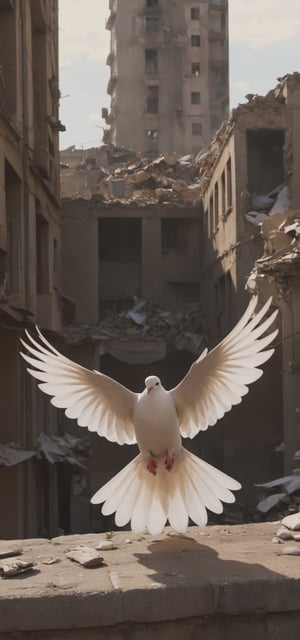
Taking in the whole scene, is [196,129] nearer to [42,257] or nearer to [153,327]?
[153,327]

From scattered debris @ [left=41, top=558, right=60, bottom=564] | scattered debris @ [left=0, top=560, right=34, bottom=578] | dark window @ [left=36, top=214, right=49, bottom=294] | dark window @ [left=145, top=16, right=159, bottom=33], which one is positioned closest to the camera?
scattered debris @ [left=0, top=560, right=34, bottom=578]

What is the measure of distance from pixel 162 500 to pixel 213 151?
24519 millimetres

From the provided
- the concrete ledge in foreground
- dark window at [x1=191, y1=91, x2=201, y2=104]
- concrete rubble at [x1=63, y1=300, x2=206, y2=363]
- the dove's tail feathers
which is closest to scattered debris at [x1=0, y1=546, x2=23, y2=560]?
the concrete ledge in foreground

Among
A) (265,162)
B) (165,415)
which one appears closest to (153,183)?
(265,162)

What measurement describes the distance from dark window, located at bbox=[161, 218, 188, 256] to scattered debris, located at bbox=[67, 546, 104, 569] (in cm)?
2703

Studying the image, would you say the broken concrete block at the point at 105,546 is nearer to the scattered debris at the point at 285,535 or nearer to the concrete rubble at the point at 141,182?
the scattered debris at the point at 285,535

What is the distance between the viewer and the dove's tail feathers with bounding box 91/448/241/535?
6.76 m

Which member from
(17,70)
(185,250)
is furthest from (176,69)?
(17,70)

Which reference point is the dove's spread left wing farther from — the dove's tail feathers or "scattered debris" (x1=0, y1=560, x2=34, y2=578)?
"scattered debris" (x1=0, y1=560, x2=34, y2=578)

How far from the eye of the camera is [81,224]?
31.8 metres

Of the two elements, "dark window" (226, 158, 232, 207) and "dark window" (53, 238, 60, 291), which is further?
"dark window" (226, 158, 232, 207)

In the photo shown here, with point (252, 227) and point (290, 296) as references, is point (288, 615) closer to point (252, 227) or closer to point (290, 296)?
point (290, 296)

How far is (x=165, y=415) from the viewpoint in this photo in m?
6.74

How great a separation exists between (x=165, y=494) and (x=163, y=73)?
56708 mm
